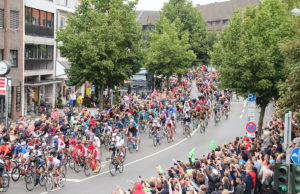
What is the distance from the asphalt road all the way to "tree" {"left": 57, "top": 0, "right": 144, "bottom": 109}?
19.5 feet

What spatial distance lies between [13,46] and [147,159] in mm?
15721

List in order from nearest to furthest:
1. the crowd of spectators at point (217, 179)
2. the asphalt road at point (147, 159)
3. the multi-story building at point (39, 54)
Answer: the crowd of spectators at point (217, 179), the asphalt road at point (147, 159), the multi-story building at point (39, 54)

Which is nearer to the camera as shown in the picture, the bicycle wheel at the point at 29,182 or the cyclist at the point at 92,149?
the bicycle wheel at the point at 29,182

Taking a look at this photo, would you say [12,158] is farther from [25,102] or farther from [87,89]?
[87,89]

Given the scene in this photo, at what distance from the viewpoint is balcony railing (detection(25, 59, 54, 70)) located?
121ft

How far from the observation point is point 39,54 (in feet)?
129

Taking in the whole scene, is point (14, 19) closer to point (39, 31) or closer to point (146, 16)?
point (39, 31)

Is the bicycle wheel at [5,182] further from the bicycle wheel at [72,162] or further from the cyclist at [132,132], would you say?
the cyclist at [132,132]

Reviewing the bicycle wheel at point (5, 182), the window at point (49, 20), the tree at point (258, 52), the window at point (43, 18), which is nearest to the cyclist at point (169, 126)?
the tree at point (258, 52)

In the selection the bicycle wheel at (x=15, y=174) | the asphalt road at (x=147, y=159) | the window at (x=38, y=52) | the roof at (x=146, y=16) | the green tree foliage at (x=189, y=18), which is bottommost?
the asphalt road at (x=147, y=159)

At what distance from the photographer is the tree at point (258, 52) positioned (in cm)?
2333

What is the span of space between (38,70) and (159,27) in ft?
87.2

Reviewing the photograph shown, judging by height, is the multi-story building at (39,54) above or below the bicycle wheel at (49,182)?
above

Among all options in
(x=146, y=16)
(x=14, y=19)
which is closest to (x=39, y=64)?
(x=14, y=19)
